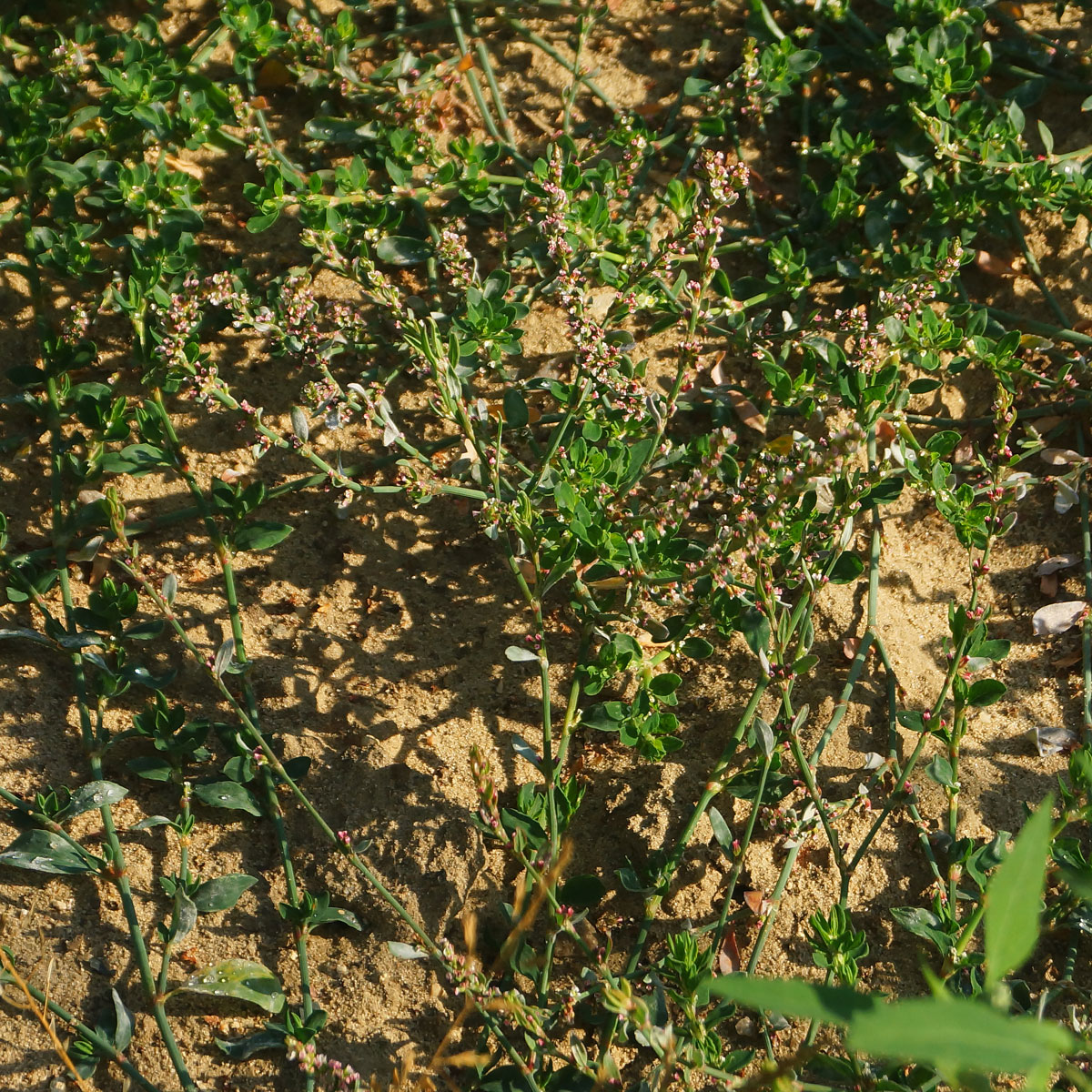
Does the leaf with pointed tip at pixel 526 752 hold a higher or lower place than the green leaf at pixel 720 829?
higher

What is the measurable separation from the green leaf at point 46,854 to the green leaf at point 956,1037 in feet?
5.75

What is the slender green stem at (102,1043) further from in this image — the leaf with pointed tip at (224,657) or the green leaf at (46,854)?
the leaf with pointed tip at (224,657)

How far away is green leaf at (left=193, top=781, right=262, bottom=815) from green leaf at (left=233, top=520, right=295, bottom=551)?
0.52 meters

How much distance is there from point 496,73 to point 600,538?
5.47 feet

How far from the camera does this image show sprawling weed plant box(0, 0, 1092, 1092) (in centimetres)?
205

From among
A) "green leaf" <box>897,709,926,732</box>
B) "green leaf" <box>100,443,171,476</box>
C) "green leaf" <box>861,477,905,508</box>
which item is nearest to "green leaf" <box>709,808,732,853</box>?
"green leaf" <box>897,709,926,732</box>

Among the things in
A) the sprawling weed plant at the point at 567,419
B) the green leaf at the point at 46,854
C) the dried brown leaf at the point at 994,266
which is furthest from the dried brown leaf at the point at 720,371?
the green leaf at the point at 46,854

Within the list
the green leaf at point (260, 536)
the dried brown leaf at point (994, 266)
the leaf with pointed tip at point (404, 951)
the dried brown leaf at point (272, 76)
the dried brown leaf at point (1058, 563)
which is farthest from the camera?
the dried brown leaf at point (272, 76)

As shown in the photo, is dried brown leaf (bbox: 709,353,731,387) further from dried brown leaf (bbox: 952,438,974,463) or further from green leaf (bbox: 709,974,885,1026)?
green leaf (bbox: 709,974,885,1026)

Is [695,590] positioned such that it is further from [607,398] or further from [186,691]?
[186,691]

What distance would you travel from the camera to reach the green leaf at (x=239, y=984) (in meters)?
2.01

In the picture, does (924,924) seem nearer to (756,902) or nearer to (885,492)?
(756,902)

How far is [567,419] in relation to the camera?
7.41 feet

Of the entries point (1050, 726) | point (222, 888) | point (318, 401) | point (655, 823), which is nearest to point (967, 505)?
point (1050, 726)
